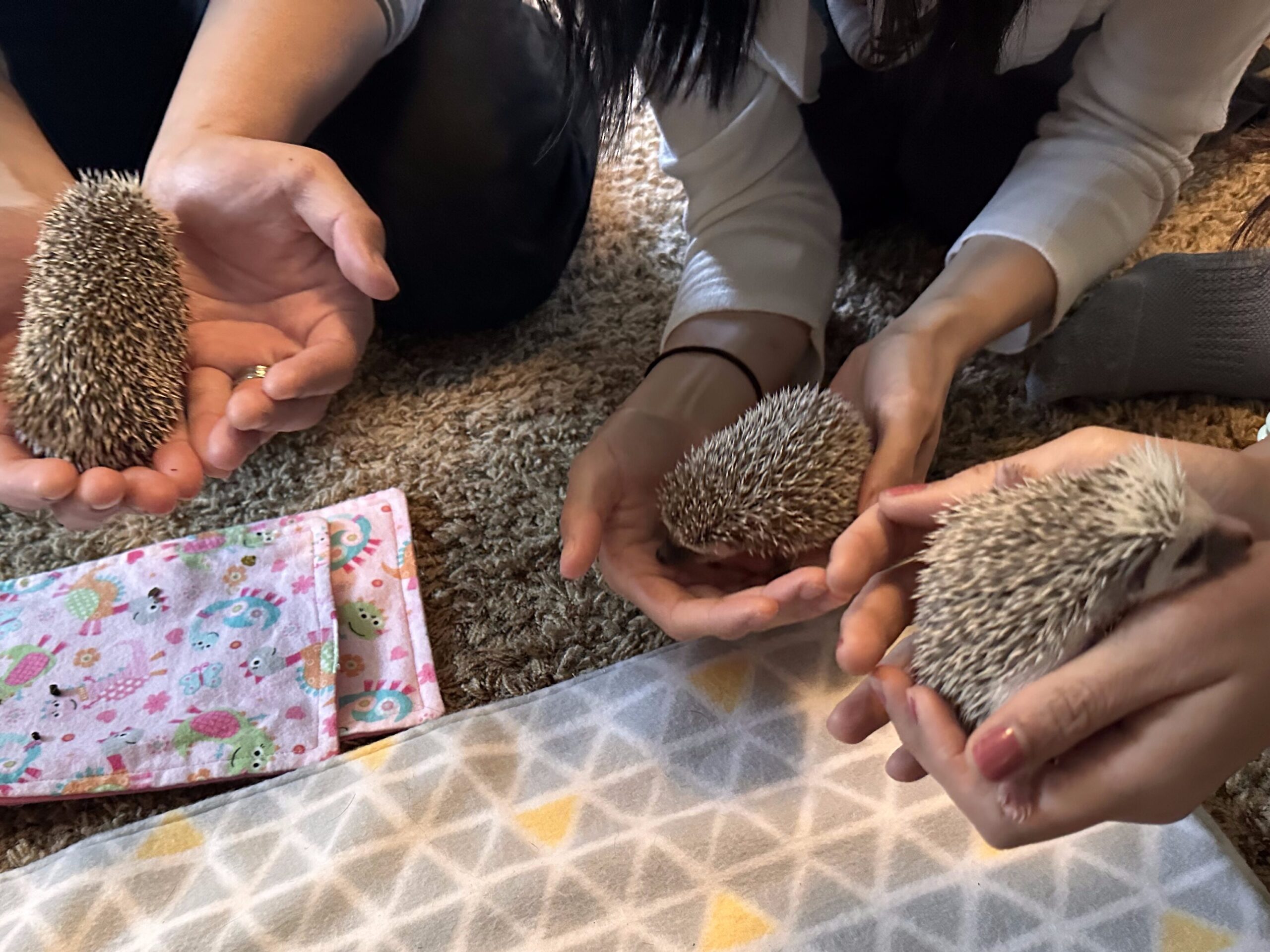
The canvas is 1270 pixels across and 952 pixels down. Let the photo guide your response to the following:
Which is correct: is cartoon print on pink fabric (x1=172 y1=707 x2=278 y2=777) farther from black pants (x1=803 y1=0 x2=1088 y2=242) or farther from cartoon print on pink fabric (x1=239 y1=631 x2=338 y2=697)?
black pants (x1=803 y1=0 x2=1088 y2=242)

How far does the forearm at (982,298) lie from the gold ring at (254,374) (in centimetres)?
83

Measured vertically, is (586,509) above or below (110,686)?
above

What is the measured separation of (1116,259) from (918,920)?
1029 mm

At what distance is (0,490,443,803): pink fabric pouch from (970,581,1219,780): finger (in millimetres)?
801

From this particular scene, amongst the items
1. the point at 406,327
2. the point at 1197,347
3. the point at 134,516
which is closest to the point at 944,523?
the point at 1197,347

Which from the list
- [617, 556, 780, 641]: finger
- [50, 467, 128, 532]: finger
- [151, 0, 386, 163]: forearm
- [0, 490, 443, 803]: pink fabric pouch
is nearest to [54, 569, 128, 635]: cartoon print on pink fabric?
[0, 490, 443, 803]: pink fabric pouch

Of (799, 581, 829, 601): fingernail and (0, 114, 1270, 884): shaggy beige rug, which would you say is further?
(0, 114, 1270, 884): shaggy beige rug

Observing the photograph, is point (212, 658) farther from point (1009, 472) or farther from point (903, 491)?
point (1009, 472)

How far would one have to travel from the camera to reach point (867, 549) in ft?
2.99

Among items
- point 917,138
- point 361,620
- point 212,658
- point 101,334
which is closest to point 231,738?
point 212,658

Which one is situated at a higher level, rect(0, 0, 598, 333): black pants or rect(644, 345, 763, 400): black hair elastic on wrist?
rect(0, 0, 598, 333): black pants

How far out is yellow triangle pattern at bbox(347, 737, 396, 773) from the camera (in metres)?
1.16

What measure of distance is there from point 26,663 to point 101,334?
540mm

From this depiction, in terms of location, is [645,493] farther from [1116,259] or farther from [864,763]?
[1116,259]
